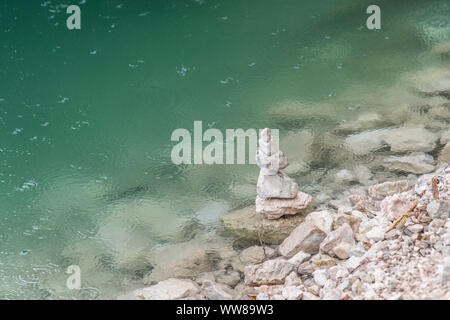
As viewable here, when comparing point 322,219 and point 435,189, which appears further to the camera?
point 322,219

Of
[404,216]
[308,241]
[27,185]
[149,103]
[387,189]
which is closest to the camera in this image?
[404,216]

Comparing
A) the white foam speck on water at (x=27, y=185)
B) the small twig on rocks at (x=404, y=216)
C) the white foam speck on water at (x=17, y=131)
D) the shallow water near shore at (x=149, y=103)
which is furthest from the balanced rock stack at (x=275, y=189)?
the white foam speck on water at (x=17, y=131)

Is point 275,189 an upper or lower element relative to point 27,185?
lower

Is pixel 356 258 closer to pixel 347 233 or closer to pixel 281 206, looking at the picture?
pixel 347 233

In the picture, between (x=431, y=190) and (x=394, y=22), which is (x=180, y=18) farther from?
(x=431, y=190)

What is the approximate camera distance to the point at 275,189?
761 centimetres

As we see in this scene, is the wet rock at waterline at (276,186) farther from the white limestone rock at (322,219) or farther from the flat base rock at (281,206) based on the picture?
the white limestone rock at (322,219)

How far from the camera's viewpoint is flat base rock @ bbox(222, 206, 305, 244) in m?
7.71

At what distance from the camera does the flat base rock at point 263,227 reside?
7.71m

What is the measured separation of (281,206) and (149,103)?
14.4ft

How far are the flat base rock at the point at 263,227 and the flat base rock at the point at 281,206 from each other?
0.30 feet

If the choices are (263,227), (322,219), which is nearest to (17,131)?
(263,227)

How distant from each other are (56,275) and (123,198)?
1.61 m
